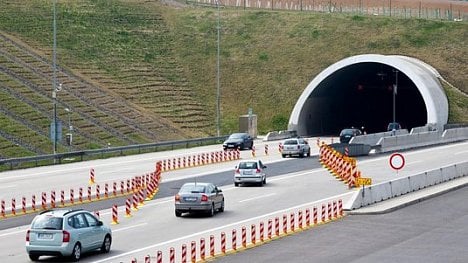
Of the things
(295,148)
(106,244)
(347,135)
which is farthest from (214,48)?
(106,244)

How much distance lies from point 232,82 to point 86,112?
2295cm

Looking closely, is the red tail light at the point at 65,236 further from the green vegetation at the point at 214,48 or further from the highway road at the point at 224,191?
the green vegetation at the point at 214,48

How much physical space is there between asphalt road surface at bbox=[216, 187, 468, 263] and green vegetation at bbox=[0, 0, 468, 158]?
162ft

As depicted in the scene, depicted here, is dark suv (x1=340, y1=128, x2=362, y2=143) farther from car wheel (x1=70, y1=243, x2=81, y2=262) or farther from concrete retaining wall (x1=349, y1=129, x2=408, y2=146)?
car wheel (x1=70, y1=243, x2=81, y2=262)

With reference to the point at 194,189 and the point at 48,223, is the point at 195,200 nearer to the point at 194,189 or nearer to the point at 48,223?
the point at 194,189

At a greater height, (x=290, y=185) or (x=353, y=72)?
(x=353, y=72)

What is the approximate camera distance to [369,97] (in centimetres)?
10456

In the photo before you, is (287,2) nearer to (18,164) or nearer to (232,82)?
(232,82)

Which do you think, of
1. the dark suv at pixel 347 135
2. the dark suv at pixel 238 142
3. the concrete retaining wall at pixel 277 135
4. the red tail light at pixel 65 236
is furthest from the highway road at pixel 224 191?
the concrete retaining wall at pixel 277 135

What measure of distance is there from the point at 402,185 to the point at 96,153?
27.3 m

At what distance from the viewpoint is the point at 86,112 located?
82.0 meters

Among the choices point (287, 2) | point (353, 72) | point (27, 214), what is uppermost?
point (287, 2)

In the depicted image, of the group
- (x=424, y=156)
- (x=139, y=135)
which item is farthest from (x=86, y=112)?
(x=424, y=156)

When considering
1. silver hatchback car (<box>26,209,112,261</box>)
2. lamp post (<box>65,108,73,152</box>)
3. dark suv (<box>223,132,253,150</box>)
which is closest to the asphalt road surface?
silver hatchback car (<box>26,209,112,261</box>)
